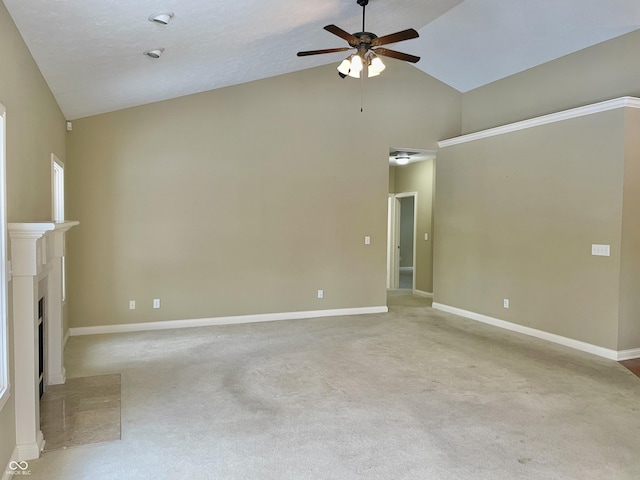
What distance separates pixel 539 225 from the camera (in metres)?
5.20

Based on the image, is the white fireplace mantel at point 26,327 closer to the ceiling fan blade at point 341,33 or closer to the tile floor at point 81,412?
the tile floor at point 81,412

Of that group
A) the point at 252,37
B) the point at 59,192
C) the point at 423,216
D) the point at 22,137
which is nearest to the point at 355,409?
the point at 22,137

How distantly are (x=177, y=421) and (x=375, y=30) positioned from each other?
459cm

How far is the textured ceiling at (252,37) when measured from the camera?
2736mm

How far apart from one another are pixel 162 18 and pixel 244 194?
3003 mm

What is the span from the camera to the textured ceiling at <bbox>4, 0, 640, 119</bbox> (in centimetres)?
274

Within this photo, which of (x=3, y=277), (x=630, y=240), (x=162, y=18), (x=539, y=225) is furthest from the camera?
(x=539, y=225)

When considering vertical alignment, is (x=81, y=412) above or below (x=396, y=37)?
below

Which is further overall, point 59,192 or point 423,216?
point 423,216

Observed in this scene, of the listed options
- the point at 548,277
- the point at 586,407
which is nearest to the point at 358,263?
the point at 548,277

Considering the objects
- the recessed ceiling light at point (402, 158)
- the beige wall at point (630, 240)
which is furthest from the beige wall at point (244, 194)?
the beige wall at point (630, 240)

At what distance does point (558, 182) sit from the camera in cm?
495

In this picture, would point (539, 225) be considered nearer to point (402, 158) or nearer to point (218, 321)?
point (402, 158)

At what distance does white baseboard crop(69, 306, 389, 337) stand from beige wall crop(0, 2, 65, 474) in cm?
204
